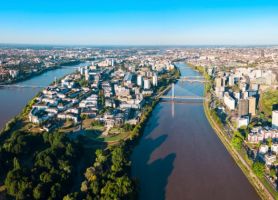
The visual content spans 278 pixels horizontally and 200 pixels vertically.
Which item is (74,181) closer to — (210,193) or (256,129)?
(210,193)

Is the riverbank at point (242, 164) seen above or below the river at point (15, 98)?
below

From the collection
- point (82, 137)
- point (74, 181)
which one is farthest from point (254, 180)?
point (82, 137)

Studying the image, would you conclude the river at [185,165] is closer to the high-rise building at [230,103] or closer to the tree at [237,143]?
the tree at [237,143]

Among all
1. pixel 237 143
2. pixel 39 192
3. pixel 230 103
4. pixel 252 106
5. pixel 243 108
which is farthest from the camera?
pixel 230 103

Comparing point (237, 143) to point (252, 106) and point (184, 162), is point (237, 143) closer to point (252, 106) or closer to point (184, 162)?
point (184, 162)

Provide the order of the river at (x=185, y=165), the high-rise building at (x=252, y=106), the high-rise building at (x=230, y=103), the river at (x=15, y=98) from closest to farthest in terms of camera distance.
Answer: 1. the river at (x=185, y=165)
2. the high-rise building at (x=252, y=106)
3. the river at (x=15, y=98)
4. the high-rise building at (x=230, y=103)

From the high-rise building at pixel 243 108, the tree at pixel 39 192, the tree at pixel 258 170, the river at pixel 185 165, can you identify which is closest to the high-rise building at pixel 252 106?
the high-rise building at pixel 243 108

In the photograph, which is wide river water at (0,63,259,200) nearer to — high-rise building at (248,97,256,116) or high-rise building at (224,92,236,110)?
high-rise building at (224,92,236,110)

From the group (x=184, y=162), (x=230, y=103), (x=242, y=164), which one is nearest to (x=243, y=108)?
(x=230, y=103)

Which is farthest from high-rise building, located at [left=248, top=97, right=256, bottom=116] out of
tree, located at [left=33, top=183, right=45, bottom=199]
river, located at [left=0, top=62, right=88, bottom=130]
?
river, located at [left=0, top=62, right=88, bottom=130]
